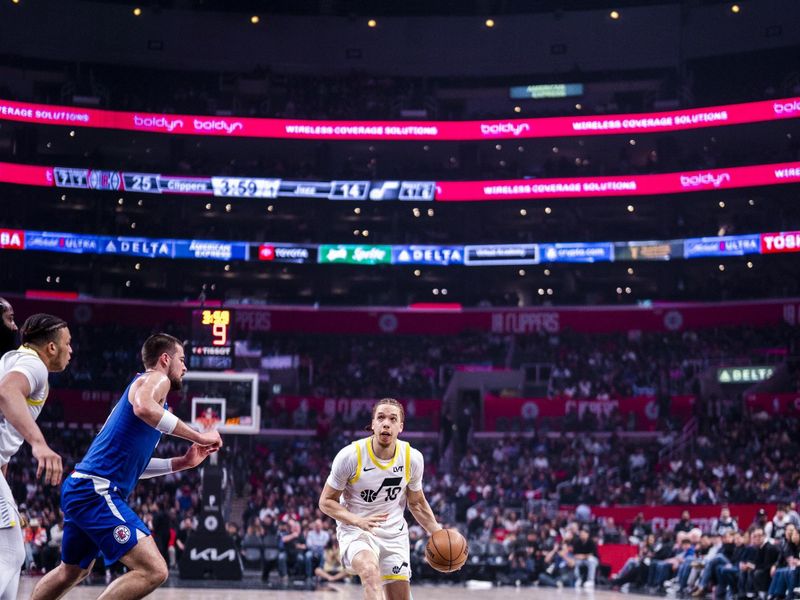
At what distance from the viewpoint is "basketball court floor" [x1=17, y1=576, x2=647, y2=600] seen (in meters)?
19.1

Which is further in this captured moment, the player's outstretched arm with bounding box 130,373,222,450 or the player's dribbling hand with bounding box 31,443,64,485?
the player's outstretched arm with bounding box 130,373,222,450

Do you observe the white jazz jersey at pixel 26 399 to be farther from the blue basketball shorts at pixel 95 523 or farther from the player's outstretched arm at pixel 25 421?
the blue basketball shorts at pixel 95 523

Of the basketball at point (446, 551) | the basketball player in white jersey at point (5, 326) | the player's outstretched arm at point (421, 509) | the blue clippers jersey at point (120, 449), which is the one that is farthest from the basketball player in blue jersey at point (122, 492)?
the basketball at point (446, 551)

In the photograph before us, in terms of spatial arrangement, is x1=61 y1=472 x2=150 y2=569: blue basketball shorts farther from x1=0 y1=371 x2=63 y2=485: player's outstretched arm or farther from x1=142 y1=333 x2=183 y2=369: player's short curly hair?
x1=0 y1=371 x2=63 y2=485: player's outstretched arm

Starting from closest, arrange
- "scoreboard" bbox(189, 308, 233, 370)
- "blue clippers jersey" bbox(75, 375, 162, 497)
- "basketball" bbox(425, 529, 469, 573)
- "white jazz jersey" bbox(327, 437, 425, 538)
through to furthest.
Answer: "blue clippers jersey" bbox(75, 375, 162, 497) < "white jazz jersey" bbox(327, 437, 425, 538) < "basketball" bbox(425, 529, 469, 573) < "scoreboard" bbox(189, 308, 233, 370)

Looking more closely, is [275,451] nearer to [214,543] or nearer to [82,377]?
[82,377]

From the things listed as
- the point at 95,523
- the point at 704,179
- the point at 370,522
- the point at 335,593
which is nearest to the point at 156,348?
the point at 95,523

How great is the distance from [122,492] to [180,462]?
2.01 feet

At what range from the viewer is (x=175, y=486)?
35.0 metres

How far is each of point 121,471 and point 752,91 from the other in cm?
4615

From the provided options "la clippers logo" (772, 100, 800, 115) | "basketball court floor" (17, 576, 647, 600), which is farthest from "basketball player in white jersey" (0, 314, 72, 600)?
"la clippers logo" (772, 100, 800, 115)

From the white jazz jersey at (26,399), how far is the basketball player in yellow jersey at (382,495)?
3133 mm

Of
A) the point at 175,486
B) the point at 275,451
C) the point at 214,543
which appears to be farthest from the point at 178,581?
the point at 275,451

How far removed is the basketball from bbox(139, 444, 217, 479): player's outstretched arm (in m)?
2.39
